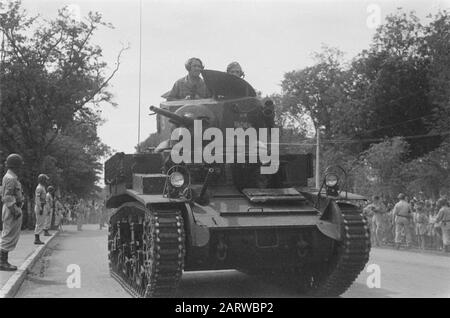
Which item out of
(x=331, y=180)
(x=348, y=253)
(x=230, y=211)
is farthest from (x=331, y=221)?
A: (x=230, y=211)

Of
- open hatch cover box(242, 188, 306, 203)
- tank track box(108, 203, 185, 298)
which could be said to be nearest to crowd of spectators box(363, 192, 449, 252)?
open hatch cover box(242, 188, 306, 203)

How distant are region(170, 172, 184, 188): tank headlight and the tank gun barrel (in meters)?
1.68

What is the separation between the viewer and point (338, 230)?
8.76m

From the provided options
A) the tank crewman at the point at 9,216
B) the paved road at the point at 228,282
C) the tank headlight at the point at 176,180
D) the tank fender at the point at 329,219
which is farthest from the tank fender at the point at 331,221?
the tank crewman at the point at 9,216

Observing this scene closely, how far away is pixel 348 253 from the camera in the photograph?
338 inches

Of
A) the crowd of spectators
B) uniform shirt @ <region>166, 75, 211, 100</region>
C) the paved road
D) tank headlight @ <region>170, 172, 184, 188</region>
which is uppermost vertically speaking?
uniform shirt @ <region>166, 75, 211, 100</region>

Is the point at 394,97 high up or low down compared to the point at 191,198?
up

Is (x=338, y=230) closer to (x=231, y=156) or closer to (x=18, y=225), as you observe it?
(x=231, y=156)

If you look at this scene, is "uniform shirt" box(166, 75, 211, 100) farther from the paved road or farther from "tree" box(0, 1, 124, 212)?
"tree" box(0, 1, 124, 212)

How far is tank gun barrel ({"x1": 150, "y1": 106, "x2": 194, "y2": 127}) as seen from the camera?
32.9 feet

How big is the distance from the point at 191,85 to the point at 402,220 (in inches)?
411

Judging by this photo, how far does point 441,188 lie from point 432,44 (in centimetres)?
969

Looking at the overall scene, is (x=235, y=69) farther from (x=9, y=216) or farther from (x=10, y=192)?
(x=9, y=216)
